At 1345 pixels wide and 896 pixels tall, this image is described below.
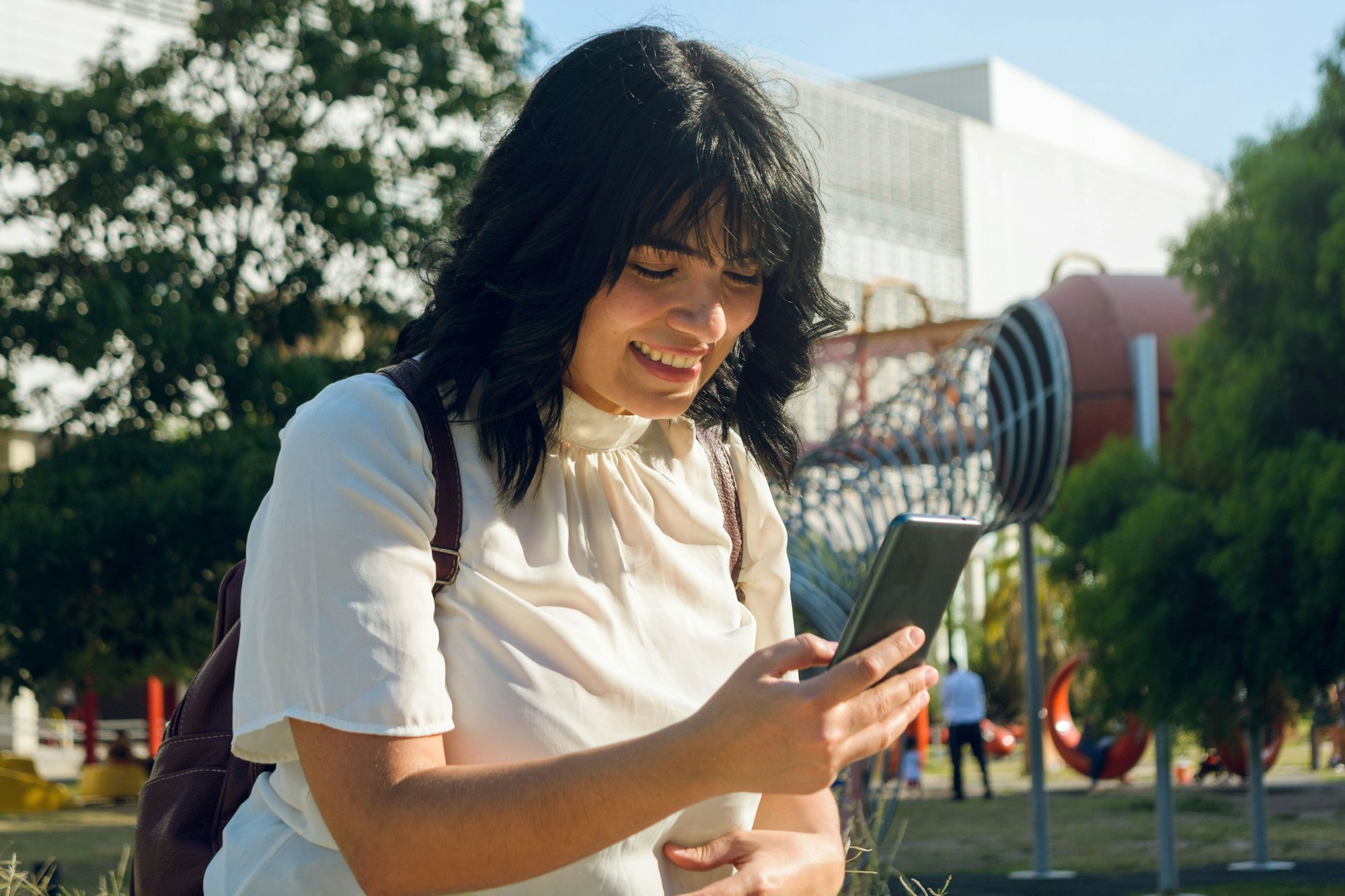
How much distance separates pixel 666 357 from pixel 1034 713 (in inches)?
326

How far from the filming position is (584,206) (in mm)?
1469

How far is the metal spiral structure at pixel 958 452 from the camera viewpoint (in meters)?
8.48

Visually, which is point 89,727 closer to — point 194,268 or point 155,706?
point 155,706

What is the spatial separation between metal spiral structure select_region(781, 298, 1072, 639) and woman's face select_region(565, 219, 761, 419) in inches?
268

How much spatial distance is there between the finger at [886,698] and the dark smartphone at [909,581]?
0.02 meters

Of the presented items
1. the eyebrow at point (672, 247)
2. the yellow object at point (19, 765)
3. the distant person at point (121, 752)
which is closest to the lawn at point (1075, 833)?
the distant person at point (121, 752)

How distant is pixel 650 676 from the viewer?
1.46 meters

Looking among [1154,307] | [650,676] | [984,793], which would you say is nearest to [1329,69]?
[1154,307]

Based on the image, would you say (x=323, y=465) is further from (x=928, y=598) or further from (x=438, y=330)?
(x=928, y=598)

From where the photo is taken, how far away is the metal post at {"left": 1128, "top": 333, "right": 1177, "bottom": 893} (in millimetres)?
7801

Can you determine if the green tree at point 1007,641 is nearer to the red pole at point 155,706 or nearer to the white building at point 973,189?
the white building at point 973,189

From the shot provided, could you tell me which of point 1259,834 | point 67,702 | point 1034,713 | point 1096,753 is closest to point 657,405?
point 1034,713

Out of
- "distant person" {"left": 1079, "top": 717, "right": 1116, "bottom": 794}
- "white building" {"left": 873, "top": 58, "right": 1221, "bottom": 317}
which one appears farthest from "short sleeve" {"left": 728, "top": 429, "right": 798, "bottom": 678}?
"white building" {"left": 873, "top": 58, "right": 1221, "bottom": 317}

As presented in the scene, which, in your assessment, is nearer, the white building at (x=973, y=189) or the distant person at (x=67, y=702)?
the distant person at (x=67, y=702)
